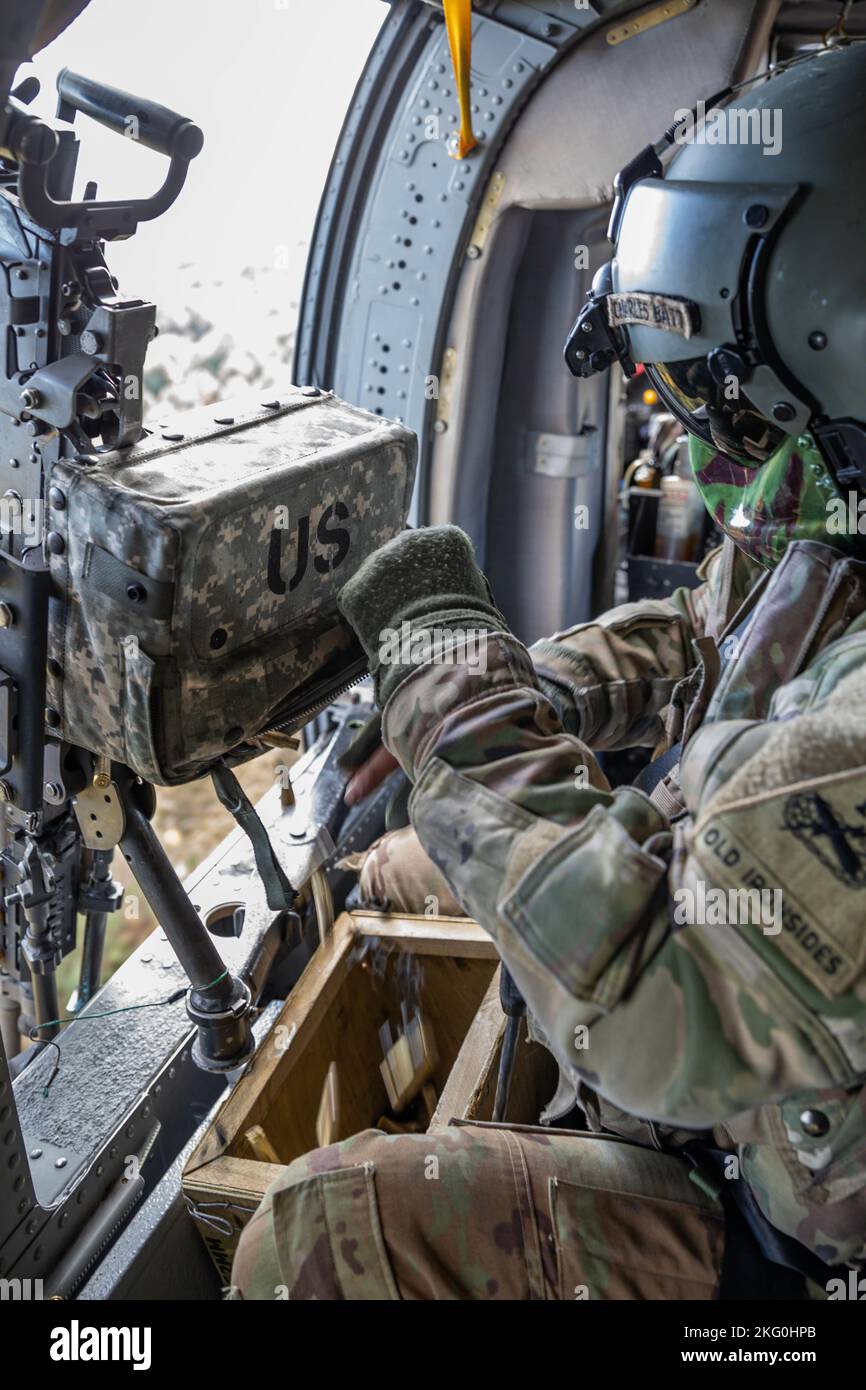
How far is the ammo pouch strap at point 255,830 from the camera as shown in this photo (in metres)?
1.62

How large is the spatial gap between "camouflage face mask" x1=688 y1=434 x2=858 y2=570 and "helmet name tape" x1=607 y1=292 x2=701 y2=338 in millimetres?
200

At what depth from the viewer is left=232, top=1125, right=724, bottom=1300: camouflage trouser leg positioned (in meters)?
1.46

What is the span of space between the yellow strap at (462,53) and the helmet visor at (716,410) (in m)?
1.52

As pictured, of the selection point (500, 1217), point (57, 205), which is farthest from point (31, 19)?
point (500, 1217)

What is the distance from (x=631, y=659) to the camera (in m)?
2.13

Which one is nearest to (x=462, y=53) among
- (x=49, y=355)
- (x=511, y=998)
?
(x=49, y=355)

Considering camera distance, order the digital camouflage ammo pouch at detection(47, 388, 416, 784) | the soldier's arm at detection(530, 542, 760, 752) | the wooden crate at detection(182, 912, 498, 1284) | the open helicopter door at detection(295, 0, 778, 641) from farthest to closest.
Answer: the open helicopter door at detection(295, 0, 778, 641) → the soldier's arm at detection(530, 542, 760, 752) → the wooden crate at detection(182, 912, 498, 1284) → the digital camouflage ammo pouch at detection(47, 388, 416, 784)

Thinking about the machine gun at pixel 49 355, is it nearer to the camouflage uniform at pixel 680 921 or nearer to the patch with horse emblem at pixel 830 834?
the camouflage uniform at pixel 680 921

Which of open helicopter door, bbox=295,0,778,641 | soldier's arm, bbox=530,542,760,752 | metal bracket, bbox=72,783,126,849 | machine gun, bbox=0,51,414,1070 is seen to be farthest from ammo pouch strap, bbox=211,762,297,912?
open helicopter door, bbox=295,0,778,641

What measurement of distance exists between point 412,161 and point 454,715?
214 cm

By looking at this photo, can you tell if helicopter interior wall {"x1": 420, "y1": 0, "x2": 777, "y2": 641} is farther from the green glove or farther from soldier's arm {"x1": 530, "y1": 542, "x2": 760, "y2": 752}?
the green glove

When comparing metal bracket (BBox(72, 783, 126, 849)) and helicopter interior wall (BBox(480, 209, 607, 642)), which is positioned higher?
helicopter interior wall (BBox(480, 209, 607, 642))

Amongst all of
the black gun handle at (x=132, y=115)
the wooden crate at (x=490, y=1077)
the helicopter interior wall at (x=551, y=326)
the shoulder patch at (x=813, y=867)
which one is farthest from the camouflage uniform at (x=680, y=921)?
the helicopter interior wall at (x=551, y=326)

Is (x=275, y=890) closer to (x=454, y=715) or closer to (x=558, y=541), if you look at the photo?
(x=454, y=715)
